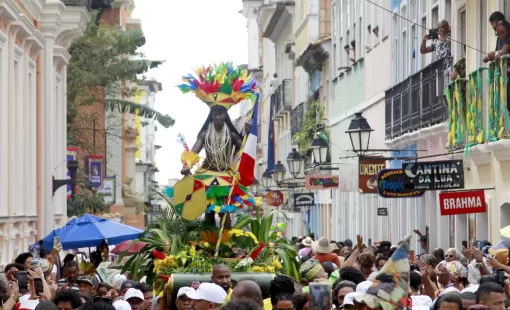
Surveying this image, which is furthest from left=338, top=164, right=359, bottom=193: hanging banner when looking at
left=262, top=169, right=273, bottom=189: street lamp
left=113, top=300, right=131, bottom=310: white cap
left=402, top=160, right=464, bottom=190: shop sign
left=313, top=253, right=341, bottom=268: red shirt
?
left=262, top=169, right=273, bottom=189: street lamp

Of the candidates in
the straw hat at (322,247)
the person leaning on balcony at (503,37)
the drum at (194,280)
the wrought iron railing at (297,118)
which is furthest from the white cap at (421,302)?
the wrought iron railing at (297,118)

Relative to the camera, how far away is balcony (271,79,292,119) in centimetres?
6261

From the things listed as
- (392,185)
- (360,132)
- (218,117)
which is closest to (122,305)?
(218,117)

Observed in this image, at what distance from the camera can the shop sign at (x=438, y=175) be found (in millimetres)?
22719

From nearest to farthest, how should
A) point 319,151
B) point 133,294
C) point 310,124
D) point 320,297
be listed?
1. point 320,297
2. point 133,294
3. point 319,151
4. point 310,124

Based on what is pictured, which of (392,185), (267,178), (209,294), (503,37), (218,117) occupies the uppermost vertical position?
(503,37)

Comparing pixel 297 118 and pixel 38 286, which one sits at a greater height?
pixel 297 118

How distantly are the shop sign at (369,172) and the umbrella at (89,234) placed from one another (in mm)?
6637

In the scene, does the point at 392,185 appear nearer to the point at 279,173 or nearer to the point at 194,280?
the point at 194,280

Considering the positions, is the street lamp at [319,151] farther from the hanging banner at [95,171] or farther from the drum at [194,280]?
the drum at [194,280]

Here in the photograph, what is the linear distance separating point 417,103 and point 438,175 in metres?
6.17

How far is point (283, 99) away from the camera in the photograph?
63.5m

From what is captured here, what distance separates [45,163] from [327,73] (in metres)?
18.9

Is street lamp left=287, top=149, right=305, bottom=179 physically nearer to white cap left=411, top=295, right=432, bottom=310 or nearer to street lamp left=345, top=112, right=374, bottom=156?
street lamp left=345, top=112, right=374, bottom=156
